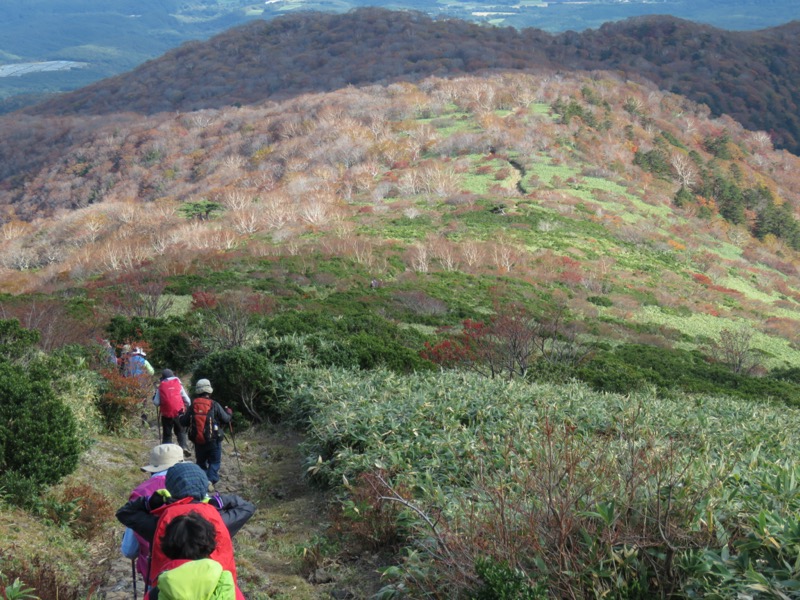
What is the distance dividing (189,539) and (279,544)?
327 centimetres

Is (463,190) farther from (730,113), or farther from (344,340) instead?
(730,113)

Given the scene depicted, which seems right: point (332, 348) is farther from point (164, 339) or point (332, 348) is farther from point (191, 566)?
point (191, 566)

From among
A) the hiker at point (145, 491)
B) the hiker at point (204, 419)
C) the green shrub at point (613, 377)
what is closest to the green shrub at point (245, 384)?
the hiker at point (204, 419)

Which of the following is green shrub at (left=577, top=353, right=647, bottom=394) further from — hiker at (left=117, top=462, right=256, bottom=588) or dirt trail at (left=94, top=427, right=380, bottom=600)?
hiker at (left=117, top=462, right=256, bottom=588)

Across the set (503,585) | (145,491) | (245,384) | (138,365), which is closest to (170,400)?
(245,384)

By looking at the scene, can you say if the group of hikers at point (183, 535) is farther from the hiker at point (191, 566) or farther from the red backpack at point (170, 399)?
the red backpack at point (170, 399)

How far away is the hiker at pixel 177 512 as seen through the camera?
3.32 metres

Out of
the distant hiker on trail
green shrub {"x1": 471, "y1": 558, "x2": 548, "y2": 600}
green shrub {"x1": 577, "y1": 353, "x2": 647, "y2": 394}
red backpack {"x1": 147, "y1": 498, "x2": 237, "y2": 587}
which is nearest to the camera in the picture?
red backpack {"x1": 147, "y1": 498, "x2": 237, "y2": 587}

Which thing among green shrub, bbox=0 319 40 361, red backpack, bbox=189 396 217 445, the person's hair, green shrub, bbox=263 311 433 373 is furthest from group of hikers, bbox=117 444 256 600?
green shrub, bbox=263 311 433 373

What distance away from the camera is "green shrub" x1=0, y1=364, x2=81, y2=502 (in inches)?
239

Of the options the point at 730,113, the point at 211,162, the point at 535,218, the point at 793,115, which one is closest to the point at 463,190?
the point at 535,218

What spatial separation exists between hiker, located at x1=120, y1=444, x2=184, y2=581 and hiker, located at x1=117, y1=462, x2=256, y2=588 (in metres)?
0.11

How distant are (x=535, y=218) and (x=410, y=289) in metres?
15.7

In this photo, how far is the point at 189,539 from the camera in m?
3.13
